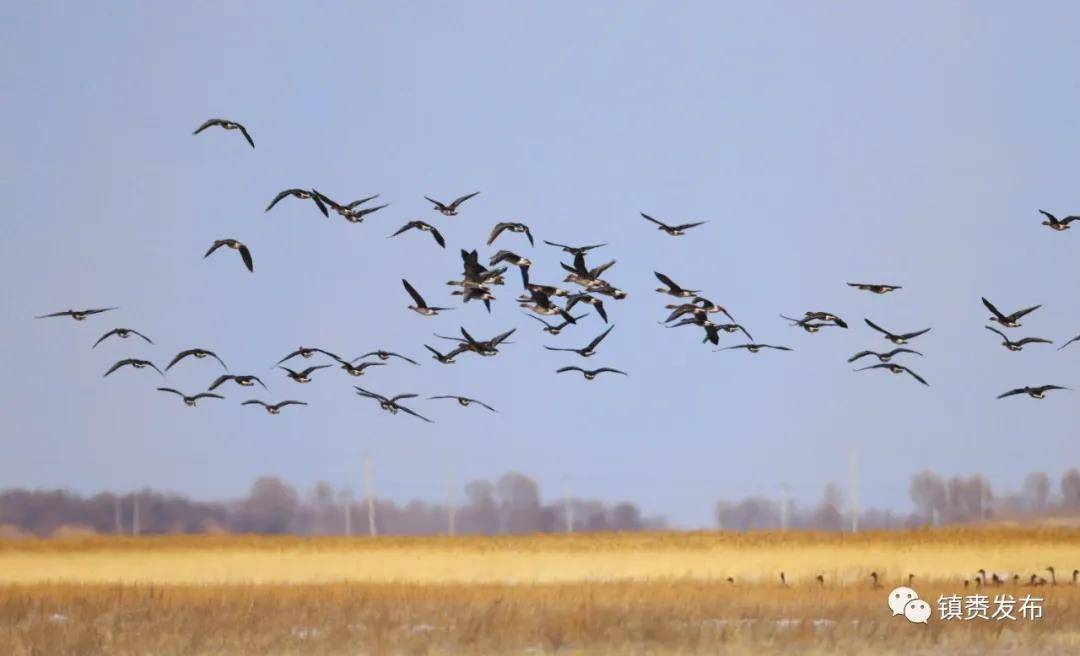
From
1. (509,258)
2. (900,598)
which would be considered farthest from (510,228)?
(900,598)

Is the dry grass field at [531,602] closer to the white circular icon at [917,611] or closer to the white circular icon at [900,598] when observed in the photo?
the white circular icon at [900,598]

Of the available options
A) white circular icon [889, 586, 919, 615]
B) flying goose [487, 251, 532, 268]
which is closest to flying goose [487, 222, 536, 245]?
flying goose [487, 251, 532, 268]

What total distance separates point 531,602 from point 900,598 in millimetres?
7409

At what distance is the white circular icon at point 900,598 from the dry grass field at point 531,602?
0.32 metres

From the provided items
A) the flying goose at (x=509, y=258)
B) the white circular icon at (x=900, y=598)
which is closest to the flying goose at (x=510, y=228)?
the flying goose at (x=509, y=258)

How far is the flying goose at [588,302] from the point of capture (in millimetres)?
41844

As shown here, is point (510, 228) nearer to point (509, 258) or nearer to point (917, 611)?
point (509, 258)

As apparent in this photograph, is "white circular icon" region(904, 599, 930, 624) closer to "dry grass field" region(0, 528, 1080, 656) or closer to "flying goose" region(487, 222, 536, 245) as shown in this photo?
"dry grass field" region(0, 528, 1080, 656)

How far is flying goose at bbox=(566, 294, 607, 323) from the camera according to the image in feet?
137

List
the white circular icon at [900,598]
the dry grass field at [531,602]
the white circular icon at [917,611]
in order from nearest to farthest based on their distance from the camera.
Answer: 1. the dry grass field at [531,602]
2. the white circular icon at [917,611]
3. the white circular icon at [900,598]

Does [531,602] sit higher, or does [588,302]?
[588,302]

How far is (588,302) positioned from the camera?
42750 millimetres

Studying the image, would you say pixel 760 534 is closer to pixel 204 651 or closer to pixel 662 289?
pixel 662 289

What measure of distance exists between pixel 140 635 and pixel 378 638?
4.29 meters
